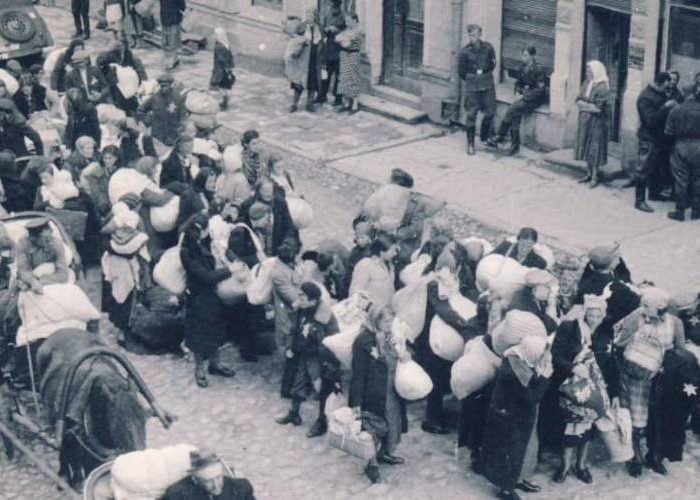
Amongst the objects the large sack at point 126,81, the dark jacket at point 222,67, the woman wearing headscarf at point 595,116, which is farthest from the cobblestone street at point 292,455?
the dark jacket at point 222,67

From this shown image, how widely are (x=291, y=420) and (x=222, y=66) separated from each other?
10.6m

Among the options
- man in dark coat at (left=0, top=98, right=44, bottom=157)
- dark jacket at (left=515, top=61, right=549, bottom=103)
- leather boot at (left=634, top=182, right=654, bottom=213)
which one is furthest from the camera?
dark jacket at (left=515, top=61, right=549, bottom=103)

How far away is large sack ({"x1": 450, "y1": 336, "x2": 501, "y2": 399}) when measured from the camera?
10422mm

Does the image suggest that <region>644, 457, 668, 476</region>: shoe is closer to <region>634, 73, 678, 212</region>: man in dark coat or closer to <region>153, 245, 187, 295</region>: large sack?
<region>153, 245, 187, 295</region>: large sack

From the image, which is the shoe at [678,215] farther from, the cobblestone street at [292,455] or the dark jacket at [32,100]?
the dark jacket at [32,100]

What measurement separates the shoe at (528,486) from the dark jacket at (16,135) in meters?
8.45

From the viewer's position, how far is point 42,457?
37.3 ft

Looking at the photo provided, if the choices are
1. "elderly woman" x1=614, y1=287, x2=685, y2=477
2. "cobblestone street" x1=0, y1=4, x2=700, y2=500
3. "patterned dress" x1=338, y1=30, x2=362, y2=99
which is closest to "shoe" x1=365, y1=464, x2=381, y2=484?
"cobblestone street" x1=0, y1=4, x2=700, y2=500

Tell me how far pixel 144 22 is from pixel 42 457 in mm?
16321

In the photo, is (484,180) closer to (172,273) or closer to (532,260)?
(532,260)

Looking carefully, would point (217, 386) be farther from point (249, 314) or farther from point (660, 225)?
point (660, 225)

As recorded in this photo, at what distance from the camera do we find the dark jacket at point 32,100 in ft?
60.4

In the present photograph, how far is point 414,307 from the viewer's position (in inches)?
442

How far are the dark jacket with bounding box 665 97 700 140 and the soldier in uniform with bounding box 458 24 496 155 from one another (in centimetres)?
346
